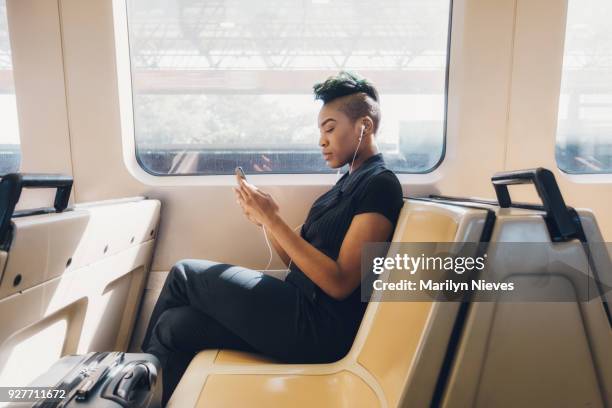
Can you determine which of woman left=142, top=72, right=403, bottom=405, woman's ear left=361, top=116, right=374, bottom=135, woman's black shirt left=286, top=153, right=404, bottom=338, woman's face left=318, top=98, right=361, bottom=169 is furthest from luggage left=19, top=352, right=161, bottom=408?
woman's ear left=361, top=116, right=374, bottom=135

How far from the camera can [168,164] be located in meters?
1.84

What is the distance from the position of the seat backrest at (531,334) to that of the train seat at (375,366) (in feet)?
0.19

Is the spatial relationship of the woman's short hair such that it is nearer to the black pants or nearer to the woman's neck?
the woman's neck

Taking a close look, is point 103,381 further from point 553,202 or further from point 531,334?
point 553,202

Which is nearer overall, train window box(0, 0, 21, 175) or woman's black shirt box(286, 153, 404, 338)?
woman's black shirt box(286, 153, 404, 338)

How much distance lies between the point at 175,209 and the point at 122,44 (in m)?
0.86

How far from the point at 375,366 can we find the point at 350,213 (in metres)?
0.49

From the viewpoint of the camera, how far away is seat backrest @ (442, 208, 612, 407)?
2.37ft

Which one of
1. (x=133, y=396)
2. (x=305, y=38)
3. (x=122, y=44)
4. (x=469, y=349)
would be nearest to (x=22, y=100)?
(x=122, y=44)

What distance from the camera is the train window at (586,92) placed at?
1737 mm

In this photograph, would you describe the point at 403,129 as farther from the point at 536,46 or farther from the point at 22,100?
the point at 22,100

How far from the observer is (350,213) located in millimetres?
1193

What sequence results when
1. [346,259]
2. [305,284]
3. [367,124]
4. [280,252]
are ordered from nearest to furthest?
[346,259]
[305,284]
[367,124]
[280,252]

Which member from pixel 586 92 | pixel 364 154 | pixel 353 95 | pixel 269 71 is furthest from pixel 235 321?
pixel 586 92
